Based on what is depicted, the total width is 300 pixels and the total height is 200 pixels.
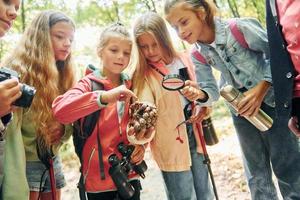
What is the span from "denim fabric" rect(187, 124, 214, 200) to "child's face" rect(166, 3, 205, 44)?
86cm

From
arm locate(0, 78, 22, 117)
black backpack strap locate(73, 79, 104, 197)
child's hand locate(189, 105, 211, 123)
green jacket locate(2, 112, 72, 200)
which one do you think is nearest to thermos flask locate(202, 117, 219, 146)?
child's hand locate(189, 105, 211, 123)

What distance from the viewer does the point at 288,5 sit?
1.53 metres

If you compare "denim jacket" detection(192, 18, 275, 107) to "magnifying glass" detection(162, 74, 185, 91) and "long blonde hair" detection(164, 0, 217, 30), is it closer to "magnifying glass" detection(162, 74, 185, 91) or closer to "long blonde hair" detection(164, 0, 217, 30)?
"long blonde hair" detection(164, 0, 217, 30)

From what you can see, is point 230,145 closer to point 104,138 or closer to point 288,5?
point 104,138

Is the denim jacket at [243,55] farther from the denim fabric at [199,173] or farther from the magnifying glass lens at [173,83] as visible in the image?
the denim fabric at [199,173]

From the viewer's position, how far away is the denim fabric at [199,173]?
108 inches

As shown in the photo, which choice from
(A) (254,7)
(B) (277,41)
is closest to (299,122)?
(B) (277,41)

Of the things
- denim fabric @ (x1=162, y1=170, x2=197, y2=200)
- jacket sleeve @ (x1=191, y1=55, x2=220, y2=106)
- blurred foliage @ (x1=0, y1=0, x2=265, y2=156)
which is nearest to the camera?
denim fabric @ (x1=162, y1=170, x2=197, y2=200)

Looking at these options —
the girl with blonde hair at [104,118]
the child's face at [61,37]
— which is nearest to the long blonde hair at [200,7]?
the girl with blonde hair at [104,118]

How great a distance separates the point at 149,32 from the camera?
2.70 m

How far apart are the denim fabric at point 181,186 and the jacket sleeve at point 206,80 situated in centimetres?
67

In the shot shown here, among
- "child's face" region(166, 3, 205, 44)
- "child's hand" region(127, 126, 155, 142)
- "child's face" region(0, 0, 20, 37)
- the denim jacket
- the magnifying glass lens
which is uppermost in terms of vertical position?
"child's face" region(0, 0, 20, 37)

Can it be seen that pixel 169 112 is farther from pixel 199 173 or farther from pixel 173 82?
pixel 199 173

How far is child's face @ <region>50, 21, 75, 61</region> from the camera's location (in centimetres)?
257
